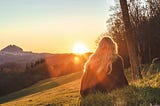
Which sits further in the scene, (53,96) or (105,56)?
(53,96)

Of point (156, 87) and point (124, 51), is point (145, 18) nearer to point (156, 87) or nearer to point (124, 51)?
point (124, 51)

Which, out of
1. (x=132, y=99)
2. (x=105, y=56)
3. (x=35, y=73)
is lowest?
(x=35, y=73)

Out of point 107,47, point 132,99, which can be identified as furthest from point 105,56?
point 132,99

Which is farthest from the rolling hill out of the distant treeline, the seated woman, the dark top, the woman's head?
the distant treeline

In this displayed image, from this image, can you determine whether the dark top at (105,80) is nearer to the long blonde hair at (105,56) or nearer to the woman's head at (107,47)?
the long blonde hair at (105,56)

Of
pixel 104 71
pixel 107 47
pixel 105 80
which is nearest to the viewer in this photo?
pixel 107 47

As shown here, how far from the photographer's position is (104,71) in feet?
46.7

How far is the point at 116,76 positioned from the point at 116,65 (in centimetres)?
45

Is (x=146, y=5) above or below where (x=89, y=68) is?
above

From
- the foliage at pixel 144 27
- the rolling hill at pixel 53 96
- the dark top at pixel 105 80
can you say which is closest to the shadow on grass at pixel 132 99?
the rolling hill at pixel 53 96

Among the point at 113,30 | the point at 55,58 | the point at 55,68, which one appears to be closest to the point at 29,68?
the point at 55,68

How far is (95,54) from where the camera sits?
14.2 m

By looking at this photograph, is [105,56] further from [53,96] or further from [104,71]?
[53,96]

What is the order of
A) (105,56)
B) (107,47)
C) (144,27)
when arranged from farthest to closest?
(144,27) → (105,56) → (107,47)
